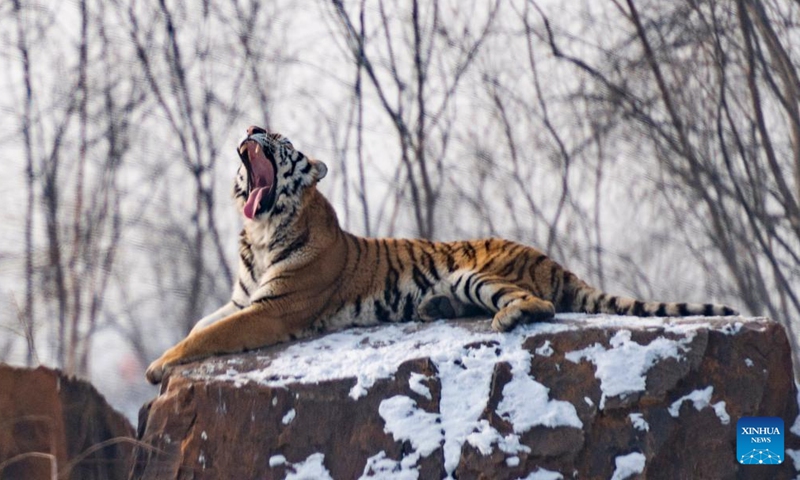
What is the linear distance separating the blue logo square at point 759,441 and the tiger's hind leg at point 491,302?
1001mm

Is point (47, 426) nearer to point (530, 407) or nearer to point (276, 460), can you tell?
point (276, 460)

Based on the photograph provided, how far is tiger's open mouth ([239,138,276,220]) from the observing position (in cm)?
514

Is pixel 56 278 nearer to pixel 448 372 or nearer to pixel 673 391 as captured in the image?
pixel 448 372

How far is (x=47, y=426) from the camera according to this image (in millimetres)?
4258

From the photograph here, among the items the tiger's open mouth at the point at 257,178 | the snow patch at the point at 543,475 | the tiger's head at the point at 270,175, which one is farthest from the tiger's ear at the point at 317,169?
the snow patch at the point at 543,475

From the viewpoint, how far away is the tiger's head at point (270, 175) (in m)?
5.15

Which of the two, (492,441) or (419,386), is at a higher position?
(419,386)

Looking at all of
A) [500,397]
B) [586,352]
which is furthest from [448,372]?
[586,352]

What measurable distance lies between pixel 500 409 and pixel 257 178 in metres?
2.03

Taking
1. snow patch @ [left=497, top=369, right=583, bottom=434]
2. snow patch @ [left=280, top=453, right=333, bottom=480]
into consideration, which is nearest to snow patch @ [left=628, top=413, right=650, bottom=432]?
snow patch @ [left=497, top=369, right=583, bottom=434]

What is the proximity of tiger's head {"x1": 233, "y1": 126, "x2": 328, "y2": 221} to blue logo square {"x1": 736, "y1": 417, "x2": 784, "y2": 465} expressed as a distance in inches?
101

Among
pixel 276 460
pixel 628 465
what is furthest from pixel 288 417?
pixel 628 465

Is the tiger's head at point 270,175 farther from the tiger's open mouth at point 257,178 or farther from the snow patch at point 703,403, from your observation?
the snow patch at point 703,403

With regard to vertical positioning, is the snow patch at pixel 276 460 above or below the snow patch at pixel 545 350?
below
